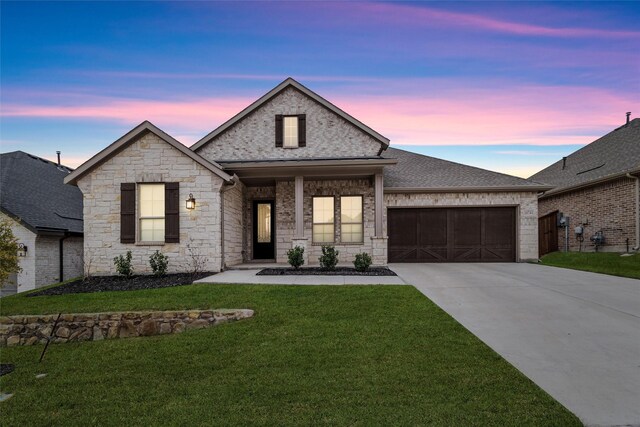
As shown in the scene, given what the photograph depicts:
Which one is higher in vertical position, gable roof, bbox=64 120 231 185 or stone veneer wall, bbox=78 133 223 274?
gable roof, bbox=64 120 231 185

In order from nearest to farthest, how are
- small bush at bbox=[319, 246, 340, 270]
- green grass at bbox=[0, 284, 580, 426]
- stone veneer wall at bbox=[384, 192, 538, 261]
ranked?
1. green grass at bbox=[0, 284, 580, 426]
2. small bush at bbox=[319, 246, 340, 270]
3. stone veneer wall at bbox=[384, 192, 538, 261]

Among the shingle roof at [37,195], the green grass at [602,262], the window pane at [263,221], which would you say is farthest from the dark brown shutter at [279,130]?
the green grass at [602,262]

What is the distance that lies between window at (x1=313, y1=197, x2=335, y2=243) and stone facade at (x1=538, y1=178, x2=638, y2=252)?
36.0 ft

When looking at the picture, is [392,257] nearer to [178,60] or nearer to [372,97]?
[372,97]

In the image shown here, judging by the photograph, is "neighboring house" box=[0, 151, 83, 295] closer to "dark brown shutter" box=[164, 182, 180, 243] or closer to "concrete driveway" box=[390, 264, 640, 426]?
"dark brown shutter" box=[164, 182, 180, 243]

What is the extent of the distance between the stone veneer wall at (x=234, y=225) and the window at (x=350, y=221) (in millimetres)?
3854

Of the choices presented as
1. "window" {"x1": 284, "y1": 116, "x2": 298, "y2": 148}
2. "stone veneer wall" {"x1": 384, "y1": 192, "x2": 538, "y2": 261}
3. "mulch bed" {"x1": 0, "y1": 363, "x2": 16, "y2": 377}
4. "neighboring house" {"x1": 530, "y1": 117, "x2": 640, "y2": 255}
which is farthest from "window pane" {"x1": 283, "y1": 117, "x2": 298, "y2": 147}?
"neighboring house" {"x1": 530, "y1": 117, "x2": 640, "y2": 255}

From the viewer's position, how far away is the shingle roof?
40.3 ft

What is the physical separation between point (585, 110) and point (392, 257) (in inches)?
414

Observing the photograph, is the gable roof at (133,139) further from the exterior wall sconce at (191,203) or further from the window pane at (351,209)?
the window pane at (351,209)

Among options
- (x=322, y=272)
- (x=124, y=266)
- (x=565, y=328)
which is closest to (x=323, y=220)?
(x=322, y=272)

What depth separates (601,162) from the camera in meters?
15.3

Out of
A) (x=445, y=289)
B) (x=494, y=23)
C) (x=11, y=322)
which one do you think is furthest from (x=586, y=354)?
(x=494, y=23)

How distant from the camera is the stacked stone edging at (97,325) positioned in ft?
20.1
